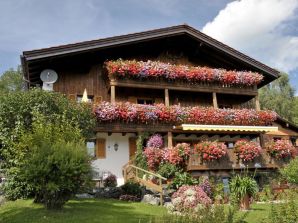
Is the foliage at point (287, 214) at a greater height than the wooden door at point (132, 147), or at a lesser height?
lesser

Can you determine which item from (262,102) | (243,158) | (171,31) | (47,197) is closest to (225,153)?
(243,158)

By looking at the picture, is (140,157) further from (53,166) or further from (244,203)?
(53,166)

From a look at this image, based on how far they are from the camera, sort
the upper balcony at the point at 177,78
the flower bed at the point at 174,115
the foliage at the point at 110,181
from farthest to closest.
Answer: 1. the upper balcony at the point at 177,78
2. the flower bed at the point at 174,115
3. the foliage at the point at 110,181

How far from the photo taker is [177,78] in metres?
24.0

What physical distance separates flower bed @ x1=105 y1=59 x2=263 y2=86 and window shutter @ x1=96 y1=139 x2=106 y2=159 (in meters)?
3.69

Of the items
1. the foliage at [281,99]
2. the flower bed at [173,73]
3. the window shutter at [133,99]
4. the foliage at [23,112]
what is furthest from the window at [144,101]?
the foliage at [281,99]

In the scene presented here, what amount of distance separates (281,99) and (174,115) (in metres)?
36.9

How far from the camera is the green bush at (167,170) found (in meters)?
19.9

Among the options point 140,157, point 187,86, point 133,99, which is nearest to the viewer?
point 140,157

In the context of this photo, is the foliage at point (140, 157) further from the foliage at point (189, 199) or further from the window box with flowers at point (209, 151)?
the foliage at point (189, 199)

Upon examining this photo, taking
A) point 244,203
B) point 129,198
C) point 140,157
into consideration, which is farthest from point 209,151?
point 244,203

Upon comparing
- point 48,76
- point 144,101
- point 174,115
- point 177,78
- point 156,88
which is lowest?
point 174,115

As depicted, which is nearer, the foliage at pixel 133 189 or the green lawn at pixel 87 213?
the green lawn at pixel 87 213

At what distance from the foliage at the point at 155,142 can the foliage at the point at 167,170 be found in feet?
5.44
